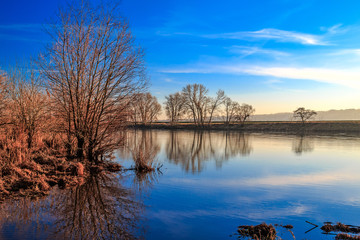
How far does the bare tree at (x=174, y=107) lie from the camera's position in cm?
7831

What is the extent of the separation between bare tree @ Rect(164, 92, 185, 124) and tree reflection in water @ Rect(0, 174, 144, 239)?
2689 inches

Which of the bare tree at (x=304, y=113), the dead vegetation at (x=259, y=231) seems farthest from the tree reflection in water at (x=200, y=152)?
the bare tree at (x=304, y=113)

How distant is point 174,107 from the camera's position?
3211 inches

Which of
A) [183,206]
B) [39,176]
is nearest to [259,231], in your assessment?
[183,206]

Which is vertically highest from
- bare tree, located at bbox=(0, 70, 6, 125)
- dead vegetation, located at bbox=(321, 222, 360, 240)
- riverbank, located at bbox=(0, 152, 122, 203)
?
bare tree, located at bbox=(0, 70, 6, 125)

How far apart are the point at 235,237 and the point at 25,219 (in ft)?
17.8

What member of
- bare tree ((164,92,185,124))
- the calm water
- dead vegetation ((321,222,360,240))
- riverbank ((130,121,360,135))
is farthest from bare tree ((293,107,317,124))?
dead vegetation ((321,222,360,240))

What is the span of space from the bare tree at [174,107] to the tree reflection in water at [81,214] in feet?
224

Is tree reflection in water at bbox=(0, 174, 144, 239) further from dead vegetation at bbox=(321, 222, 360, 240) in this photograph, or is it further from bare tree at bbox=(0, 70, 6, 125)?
bare tree at bbox=(0, 70, 6, 125)

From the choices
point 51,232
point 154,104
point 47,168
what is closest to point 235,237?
point 51,232

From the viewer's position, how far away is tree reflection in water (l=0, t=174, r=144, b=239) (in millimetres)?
6109

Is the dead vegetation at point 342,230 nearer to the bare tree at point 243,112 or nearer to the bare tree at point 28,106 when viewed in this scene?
the bare tree at point 28,106

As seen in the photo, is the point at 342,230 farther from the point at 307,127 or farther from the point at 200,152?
the point at 307,127

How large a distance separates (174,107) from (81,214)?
74727 mm
